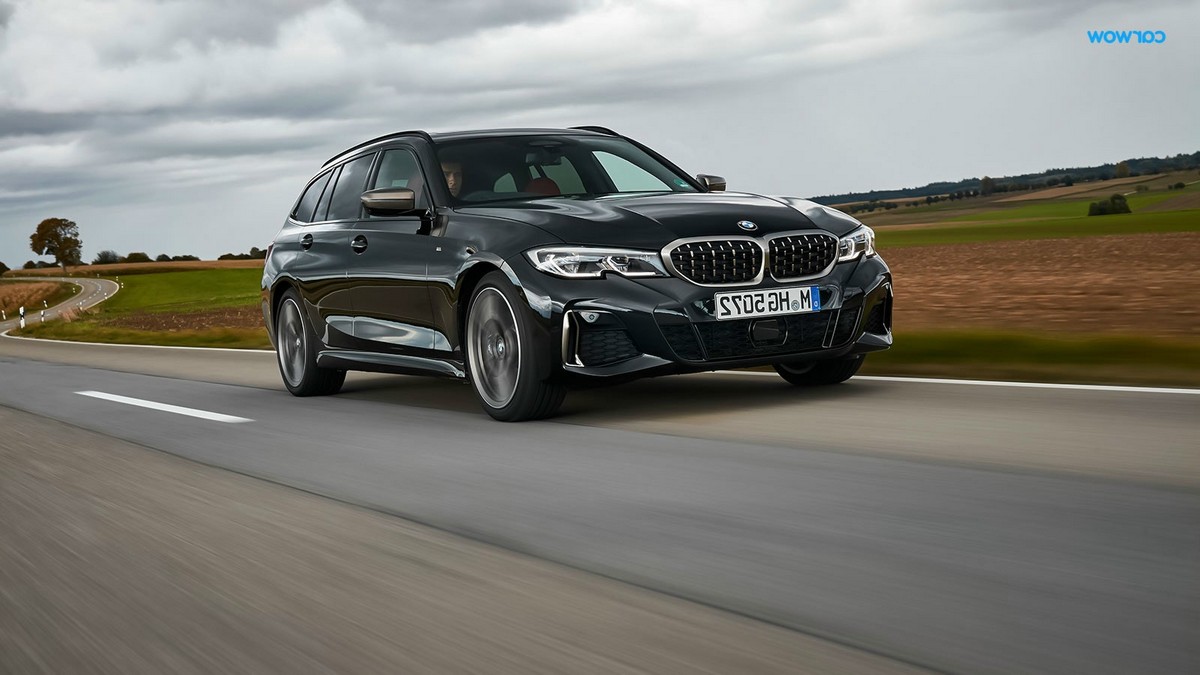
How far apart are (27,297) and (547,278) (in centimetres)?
9695

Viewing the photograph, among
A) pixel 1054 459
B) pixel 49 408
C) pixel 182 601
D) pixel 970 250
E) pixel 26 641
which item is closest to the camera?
pixel 26 641

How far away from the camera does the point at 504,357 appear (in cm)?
733

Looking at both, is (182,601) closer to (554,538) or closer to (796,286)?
(554,538)

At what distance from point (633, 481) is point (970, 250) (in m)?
36.7

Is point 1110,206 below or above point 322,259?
below

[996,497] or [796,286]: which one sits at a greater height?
[796,286]

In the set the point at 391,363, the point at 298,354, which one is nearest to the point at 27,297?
the point at 298,354

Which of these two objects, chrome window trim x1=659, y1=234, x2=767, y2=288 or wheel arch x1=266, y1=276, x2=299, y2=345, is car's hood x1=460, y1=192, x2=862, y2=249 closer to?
chrome window trim x1=659, y1=234, x2=767, y2=288

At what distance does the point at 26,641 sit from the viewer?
3.52 m

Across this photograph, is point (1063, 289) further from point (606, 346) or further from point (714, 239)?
point (606, 346)

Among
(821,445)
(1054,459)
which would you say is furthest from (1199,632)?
(821,445)

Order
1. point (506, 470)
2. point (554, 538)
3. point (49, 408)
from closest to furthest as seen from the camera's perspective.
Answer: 1. point (554, 538)
2. point (506, 470)
3. point (49, 408)

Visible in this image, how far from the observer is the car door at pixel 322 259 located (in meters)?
9.14

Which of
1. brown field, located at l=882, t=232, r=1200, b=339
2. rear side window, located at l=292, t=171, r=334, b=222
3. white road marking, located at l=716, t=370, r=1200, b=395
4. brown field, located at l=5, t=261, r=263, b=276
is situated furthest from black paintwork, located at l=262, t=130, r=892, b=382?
brown field, located at l=5, t=261, r=263, b=276
